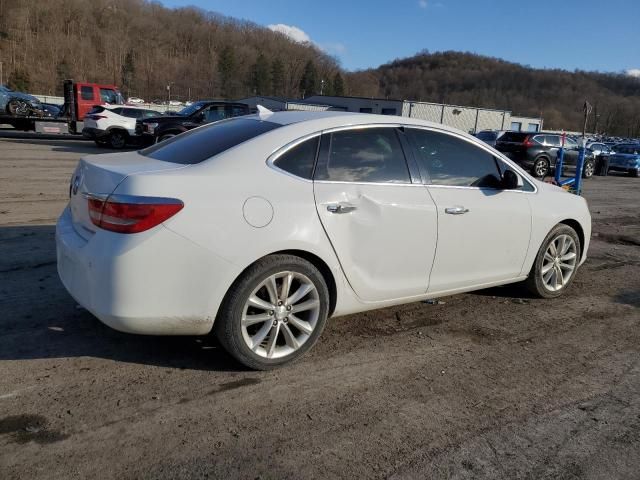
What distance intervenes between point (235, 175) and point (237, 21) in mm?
167416

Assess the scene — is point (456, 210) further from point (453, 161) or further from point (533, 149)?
point (533, 149)

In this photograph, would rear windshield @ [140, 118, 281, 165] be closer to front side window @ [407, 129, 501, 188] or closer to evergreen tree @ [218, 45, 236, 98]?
front side window @ [407, 129, 501, 188]

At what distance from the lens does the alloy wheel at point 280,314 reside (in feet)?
10.9

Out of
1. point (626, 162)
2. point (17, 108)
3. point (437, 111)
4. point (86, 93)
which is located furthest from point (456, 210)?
point (437, 111)

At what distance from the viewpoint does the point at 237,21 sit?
156875 millimetres

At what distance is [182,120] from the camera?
1720 centimetres

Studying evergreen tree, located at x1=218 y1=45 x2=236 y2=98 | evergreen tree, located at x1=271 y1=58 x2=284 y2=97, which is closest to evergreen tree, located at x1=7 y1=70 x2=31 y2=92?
evergreen tree, located at x1=218 y1=45 x2=236 y2=98

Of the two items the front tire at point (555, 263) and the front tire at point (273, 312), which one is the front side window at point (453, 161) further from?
the front tire at point (273, 312)

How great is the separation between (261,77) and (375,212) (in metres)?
134

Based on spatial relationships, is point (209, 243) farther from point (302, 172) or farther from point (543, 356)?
point (543, 356)

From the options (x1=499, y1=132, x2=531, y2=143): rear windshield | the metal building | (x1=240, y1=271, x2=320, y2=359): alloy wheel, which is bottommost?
(x1=240, y1=271, x2=320, y2=359): alloy wheel

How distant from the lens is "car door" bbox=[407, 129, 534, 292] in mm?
4096

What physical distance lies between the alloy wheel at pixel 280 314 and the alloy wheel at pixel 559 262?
263 cm

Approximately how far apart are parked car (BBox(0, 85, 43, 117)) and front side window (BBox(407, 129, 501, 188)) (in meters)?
21.6
